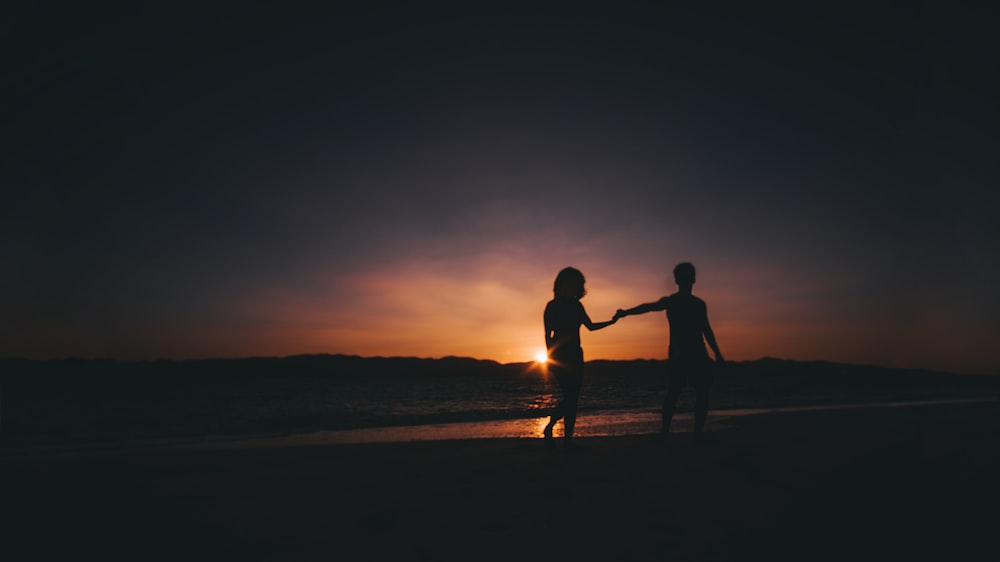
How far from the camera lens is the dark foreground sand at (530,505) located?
3.05 meters

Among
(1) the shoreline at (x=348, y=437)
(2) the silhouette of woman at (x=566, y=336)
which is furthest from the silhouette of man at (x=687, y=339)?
(1) the shoreline at (x=348, y=437)

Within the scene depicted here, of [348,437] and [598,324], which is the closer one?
[598,324]

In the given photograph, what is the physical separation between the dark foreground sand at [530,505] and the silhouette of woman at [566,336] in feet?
2.15

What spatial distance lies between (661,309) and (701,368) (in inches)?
37.7

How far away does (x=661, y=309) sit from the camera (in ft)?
24.1

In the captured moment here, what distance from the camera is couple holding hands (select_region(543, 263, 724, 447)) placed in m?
6.90

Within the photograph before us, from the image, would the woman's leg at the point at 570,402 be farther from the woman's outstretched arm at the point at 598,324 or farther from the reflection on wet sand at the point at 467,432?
the reflection on wet sand at the point at 467,432

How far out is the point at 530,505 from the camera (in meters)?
3.94

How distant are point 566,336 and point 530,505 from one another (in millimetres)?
3204

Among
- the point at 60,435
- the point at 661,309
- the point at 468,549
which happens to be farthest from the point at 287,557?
the point at 60,435

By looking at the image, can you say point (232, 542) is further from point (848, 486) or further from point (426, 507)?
point (848, 486)

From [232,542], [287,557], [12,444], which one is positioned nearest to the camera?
[287,557]

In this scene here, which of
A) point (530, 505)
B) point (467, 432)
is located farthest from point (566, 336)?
point (467, 432)

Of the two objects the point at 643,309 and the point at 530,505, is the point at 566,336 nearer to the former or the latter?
the point at 643,309
